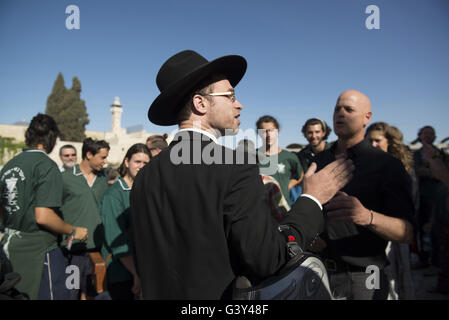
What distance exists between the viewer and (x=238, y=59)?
1.83 m

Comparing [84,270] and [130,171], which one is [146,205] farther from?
[84,270]

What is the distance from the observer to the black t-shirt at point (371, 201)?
7.95 feet

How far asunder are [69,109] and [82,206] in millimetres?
46353

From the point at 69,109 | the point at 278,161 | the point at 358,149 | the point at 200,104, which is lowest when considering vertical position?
the point at 278,161

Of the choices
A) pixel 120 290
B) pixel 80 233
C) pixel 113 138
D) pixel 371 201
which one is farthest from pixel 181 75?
pixel 113 138

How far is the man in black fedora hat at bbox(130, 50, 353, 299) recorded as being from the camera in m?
1.38

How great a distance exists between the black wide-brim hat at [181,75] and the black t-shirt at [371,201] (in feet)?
4.75

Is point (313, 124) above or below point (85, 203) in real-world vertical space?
above

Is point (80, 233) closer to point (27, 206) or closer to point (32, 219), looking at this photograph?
point (32, 219)

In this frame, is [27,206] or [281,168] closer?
[27,206]

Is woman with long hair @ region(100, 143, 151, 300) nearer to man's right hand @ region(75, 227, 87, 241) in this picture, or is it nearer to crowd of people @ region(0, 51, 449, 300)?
crowd of people @ region(0, 51, 449, 300)

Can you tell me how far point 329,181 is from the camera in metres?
1.65

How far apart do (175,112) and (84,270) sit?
3264 millimetres
